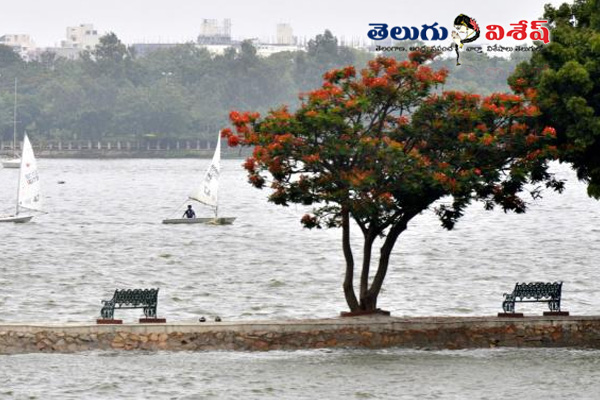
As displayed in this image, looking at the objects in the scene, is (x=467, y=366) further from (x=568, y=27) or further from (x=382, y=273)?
(x=568, y=27)

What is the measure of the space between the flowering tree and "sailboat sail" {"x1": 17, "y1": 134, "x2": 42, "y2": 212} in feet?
207

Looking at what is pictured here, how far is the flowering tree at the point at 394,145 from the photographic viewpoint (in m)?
40.9

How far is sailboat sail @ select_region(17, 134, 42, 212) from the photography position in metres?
105

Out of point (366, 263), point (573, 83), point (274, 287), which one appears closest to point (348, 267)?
point (366, 263)

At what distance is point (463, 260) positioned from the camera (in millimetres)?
87312

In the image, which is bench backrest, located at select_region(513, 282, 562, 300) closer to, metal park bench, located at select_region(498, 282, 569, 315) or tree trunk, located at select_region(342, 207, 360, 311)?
metal park bench, located at select_region(498, 282, 569, 315)

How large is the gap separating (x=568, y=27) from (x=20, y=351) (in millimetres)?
16435

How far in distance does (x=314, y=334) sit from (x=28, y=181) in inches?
2680

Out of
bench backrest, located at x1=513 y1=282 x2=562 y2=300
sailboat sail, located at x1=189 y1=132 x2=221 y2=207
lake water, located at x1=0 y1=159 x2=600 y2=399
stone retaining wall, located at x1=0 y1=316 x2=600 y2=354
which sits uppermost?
sailboat sail, located at x1=189 y1=132 x2=221 y2=207

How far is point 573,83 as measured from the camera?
131ft

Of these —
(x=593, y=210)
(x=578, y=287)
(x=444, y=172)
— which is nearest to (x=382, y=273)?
(x=444, y=172)

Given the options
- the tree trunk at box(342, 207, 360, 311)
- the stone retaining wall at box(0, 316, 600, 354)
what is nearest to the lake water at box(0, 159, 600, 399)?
the stone retaining wall at box(0, 316, 600, 354)

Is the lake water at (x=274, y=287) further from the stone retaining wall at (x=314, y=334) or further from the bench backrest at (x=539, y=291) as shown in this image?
the bench backrest at (x=539, y=291)

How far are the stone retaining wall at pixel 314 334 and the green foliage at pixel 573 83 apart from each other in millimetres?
3945
